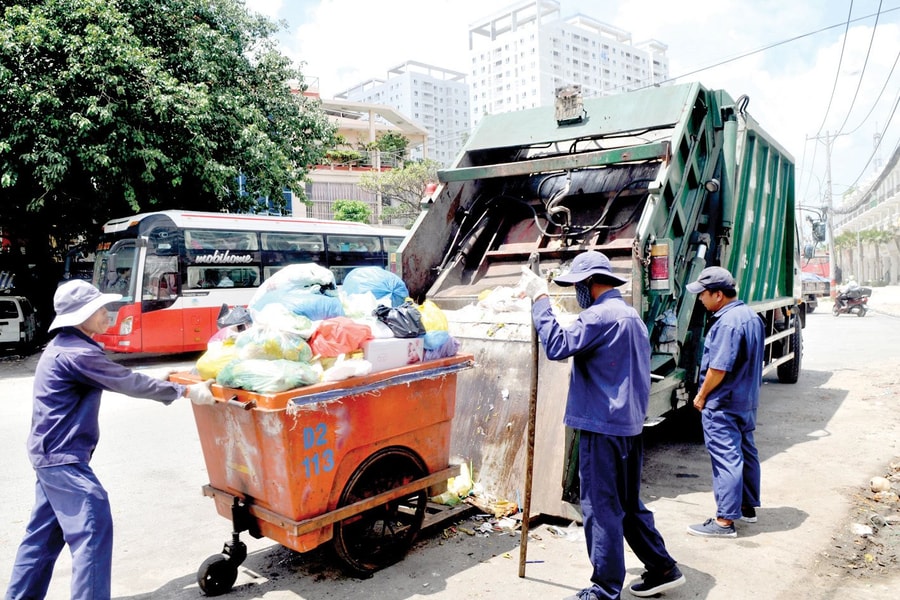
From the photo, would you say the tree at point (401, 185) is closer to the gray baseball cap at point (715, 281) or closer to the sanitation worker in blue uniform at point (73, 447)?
the gray baseball cap at point (715, 281)

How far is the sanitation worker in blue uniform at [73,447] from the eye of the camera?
2.91 m

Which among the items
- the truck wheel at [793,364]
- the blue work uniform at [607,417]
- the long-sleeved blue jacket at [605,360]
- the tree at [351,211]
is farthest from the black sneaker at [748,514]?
the tree at [351,211]

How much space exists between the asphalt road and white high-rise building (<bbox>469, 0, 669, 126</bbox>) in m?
109

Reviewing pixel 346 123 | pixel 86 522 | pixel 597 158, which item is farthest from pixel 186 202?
pixel 346 123

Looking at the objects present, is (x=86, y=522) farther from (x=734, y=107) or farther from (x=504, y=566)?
(x=734, y=107)

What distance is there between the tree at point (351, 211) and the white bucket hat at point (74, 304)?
2864 centimetres

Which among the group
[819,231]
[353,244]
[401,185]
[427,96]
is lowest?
[819,231]

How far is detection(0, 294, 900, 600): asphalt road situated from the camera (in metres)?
3.38

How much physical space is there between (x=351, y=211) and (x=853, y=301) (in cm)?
2002

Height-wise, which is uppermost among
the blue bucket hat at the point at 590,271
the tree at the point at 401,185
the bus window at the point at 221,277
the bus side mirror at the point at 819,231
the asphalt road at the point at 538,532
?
the tree at the point at 401,185

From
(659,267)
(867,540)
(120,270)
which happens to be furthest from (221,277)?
(867,540)

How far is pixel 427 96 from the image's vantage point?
123438mm

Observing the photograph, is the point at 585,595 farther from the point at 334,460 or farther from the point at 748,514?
the point at 748,514

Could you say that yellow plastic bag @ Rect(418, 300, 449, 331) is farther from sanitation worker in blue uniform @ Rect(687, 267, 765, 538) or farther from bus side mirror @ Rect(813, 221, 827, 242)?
bus side mirror @ Rect(813, 221, 827, 242)
